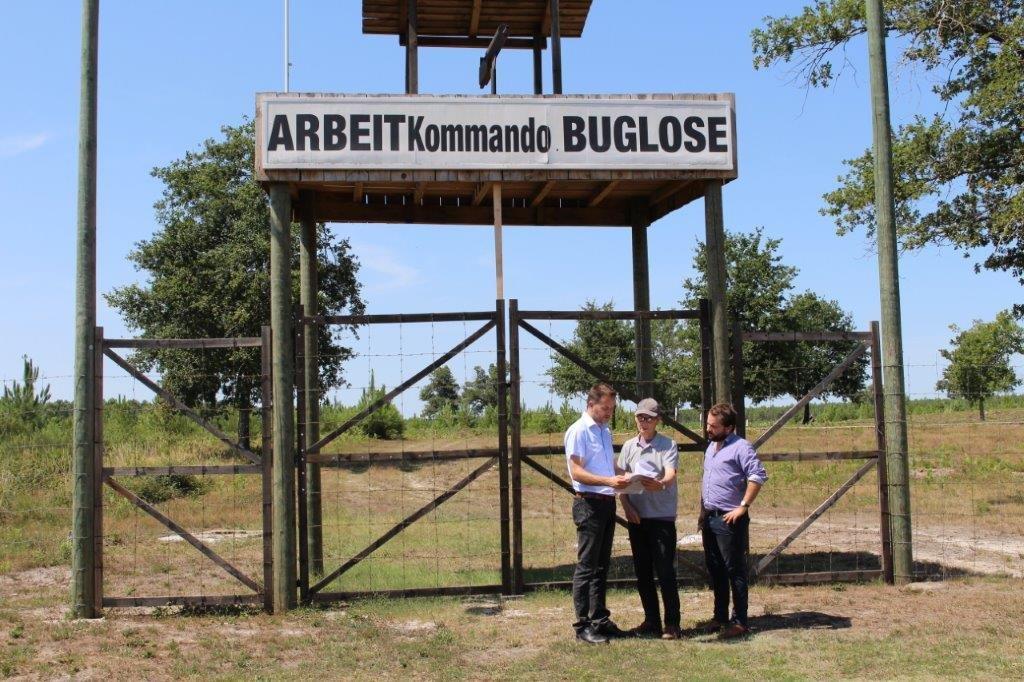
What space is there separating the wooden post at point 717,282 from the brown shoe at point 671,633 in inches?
107

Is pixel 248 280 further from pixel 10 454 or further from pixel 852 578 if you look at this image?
pixel 852 578

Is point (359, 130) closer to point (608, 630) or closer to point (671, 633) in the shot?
point (608, 630)

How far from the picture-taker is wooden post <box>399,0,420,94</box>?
34.8 ft

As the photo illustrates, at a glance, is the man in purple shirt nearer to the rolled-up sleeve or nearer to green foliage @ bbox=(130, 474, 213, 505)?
the rolled-up sleeve

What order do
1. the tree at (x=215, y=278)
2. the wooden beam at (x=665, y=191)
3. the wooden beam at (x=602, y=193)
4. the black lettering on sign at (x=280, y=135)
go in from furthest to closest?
1. the tree at (x=215, y=278)
2. the wooden beam at (x=665, y=191)
3. the wooden beam at (x=602, y=193)
4. the black lettering on sign at (x=280, y=135)

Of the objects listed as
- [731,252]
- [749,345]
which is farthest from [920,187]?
[731,252]

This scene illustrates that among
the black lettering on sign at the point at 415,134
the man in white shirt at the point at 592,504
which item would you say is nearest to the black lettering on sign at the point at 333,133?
the black lettering on sign at the point at 415,134

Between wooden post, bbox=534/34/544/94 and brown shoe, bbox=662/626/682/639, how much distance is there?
6.52m

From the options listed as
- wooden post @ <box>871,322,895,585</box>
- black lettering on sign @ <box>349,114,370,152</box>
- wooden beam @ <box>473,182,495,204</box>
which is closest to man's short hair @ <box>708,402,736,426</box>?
wooden post @ <box>871,322,895,585</box>

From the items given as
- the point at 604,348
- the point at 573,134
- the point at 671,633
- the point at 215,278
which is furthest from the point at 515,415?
the point at 604,348

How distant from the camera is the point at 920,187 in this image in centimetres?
1730

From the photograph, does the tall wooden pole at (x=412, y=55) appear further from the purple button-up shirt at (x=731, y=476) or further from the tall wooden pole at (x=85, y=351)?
the purple button-up shirt at (x=731, y=476)

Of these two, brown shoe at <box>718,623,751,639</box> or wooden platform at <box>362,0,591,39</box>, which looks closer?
brown shoe at <box>718,623,751,639</box>

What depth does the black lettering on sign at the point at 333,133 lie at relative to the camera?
9352mm
